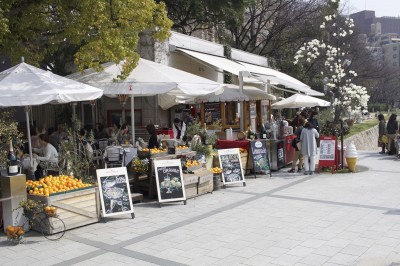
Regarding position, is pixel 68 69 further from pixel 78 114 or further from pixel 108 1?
pixel 108 1

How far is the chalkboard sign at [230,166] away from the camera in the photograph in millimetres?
10242

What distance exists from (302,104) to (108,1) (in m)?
11.1

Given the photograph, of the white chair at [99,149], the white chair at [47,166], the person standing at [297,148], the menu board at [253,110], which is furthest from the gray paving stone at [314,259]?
the menu board at [253,110]

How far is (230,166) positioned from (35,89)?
16.7ft

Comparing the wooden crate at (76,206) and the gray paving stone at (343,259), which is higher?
the wooden crate at (76,206)

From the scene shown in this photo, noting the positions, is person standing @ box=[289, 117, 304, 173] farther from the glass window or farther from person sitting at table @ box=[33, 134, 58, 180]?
person sitting at table @ box=[33, 134, 58, 180]

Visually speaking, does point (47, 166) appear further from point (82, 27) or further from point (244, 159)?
point (244, 159)

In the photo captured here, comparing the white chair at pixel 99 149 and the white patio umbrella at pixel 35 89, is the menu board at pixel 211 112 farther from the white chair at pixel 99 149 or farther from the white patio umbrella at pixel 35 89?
the white patio umbrella at pixel 35 89

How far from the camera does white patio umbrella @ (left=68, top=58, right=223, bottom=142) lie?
9.45 meters

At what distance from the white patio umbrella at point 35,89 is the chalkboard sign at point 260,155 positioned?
204 inches

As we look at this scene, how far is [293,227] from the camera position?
6.87 metres

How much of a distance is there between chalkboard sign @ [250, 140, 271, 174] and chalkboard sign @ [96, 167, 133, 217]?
196 inches

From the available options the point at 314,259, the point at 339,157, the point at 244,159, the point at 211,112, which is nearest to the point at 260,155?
the point at 244,159

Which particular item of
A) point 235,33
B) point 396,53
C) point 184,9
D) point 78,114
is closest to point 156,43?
point 78,114
